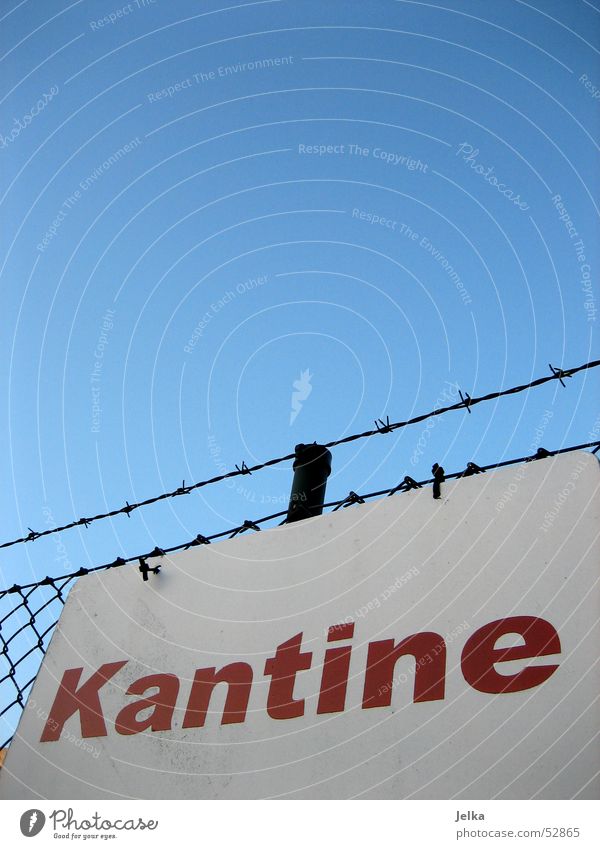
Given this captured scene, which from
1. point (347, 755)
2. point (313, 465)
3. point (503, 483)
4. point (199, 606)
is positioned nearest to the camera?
→ point (347, 755)

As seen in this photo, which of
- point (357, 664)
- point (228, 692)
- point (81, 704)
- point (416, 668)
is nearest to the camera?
point (416, 668)

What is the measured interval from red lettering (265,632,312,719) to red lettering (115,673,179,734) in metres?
0.37

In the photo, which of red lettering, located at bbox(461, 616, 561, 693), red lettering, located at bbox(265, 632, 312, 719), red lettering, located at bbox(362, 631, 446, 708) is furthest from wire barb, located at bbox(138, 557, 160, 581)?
red lettering, located at bbox(461, 616, 561, 693)

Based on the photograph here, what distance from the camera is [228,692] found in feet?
8.20

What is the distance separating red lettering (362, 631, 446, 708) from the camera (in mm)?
2189

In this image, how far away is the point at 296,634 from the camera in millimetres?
2516

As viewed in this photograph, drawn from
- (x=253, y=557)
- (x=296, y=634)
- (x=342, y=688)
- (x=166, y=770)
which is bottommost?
(x=166, y=770)

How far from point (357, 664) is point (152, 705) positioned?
2.50 ft

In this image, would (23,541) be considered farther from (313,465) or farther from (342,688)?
(342,688)

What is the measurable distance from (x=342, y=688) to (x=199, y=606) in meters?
0.70

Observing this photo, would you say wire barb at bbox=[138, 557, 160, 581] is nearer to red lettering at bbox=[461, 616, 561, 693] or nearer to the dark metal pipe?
the dark metal pipe

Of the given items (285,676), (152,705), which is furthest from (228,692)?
(152,705)

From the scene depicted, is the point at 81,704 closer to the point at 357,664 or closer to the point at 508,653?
the point at 357,664
